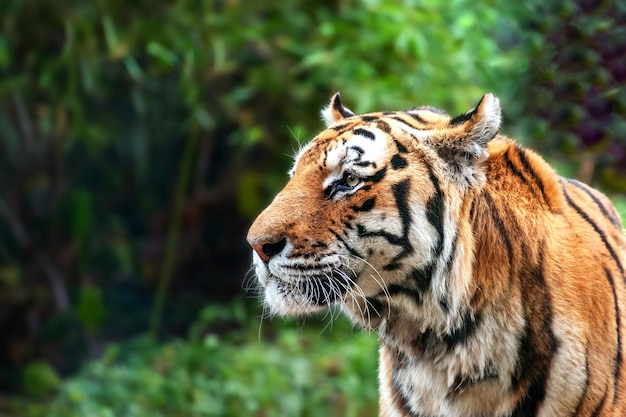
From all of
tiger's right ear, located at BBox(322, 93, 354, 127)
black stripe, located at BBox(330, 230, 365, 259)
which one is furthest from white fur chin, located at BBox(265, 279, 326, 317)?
tiger's right ear, located at BBox(322, 93, 354, 127)

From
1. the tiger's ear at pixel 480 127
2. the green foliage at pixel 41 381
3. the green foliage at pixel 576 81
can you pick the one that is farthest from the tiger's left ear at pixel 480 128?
the green foliage at pixel 41 381

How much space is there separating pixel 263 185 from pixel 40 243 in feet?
5.71

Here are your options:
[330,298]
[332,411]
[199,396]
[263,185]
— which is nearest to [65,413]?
[199,396]

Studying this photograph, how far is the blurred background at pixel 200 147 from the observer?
429 cm

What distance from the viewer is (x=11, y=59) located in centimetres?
522

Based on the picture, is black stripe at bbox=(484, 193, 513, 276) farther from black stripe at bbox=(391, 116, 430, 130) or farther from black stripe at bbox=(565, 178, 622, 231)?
black stripe at bbox=(565, 178, 622, 231)

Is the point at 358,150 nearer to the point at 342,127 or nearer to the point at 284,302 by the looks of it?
the point at 342,127

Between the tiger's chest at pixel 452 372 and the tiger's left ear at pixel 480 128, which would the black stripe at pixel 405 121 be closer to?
the tiger's left ear at pixel 480 128

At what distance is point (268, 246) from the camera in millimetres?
2045

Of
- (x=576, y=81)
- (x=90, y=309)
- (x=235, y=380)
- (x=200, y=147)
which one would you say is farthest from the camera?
(x=200, y=147)

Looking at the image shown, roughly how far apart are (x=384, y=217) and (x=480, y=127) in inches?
12.4

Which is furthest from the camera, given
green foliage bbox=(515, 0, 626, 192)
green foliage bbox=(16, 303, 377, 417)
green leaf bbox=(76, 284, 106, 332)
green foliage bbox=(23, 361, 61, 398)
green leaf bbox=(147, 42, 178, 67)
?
green leaf bbox=(76, 284, 106, 332)

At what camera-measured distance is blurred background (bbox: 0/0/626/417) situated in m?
4.29

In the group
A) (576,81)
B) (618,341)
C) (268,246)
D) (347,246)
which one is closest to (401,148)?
(347,246)
